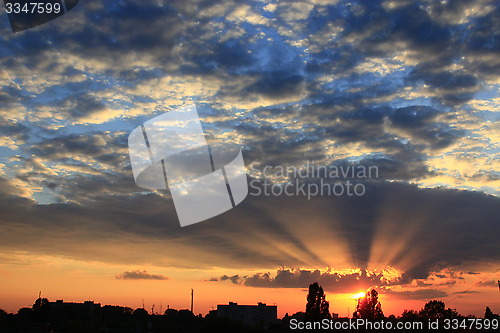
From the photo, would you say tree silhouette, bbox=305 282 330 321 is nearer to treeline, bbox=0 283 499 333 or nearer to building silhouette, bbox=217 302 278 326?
treeline, bbox=0 283 499 333

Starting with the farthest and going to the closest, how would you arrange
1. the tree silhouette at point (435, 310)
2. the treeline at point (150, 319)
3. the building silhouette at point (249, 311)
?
the building silhouette at point (249, 311), the tree silhouette at point (435, 310), the treeline at point (150, 319)

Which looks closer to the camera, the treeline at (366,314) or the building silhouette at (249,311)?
the treeline at (366,314)

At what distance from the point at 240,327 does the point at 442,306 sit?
93.3m

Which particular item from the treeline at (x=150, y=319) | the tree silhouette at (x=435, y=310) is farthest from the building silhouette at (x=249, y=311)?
the tree silhouette at (x=435, y=310)

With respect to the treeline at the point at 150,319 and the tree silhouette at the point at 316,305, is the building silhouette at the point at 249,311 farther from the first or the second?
the tree silhouette at the point at 316,305

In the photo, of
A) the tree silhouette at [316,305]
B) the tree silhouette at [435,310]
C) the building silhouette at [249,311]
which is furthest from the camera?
the building silhouette at [249,311]

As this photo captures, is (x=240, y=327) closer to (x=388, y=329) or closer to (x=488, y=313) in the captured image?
(x=388, y=329)

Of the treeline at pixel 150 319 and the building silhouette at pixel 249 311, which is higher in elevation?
the treeline at pixel 150 319

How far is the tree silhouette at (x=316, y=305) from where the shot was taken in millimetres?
82000

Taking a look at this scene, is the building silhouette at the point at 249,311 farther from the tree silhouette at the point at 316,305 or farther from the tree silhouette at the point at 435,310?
the tree silhouette at the point at 316,305

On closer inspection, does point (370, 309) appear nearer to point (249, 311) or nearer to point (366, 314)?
point (366, 314)

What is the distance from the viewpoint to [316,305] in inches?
3258

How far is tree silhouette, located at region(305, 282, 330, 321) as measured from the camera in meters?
82.0

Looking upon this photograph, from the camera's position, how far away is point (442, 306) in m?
130
